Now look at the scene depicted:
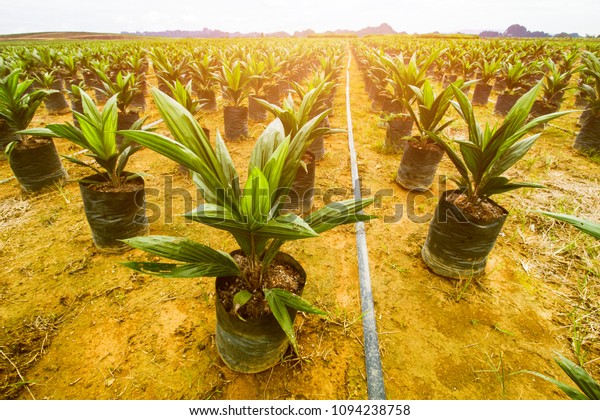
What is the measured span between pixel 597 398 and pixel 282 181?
1336mm

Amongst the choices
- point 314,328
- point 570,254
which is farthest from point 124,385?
point 570,254

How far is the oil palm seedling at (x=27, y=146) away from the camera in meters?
2.68

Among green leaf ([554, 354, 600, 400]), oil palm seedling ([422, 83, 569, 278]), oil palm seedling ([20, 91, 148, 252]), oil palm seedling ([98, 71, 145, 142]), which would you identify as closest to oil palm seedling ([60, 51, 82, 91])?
oil palm seedling ([98, 71, 145, 142])

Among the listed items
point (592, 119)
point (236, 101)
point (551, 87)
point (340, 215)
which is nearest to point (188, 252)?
point (340, 215)

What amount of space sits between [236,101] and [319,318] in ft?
12.6

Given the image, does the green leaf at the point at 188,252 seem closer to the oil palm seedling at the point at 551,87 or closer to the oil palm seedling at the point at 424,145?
the oil palm seedling at the point at 424,145

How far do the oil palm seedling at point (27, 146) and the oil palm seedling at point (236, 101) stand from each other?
2.29 metres

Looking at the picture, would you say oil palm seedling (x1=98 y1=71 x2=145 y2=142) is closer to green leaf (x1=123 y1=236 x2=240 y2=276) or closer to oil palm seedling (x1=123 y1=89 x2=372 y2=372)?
oil palm seedling (x1=123 y1=89 x2=372 y2=372)

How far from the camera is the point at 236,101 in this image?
15.2ft

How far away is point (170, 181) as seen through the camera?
145 inches

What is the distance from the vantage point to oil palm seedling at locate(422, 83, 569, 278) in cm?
185

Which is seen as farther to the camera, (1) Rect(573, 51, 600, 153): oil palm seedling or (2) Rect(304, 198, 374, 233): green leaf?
(1) Rect(573, 51, 600, 153): oil palm seedling

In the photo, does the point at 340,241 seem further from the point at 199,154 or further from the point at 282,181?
the point at 199,154

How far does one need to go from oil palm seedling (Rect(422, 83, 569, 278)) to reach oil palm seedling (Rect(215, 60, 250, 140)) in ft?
10.9
